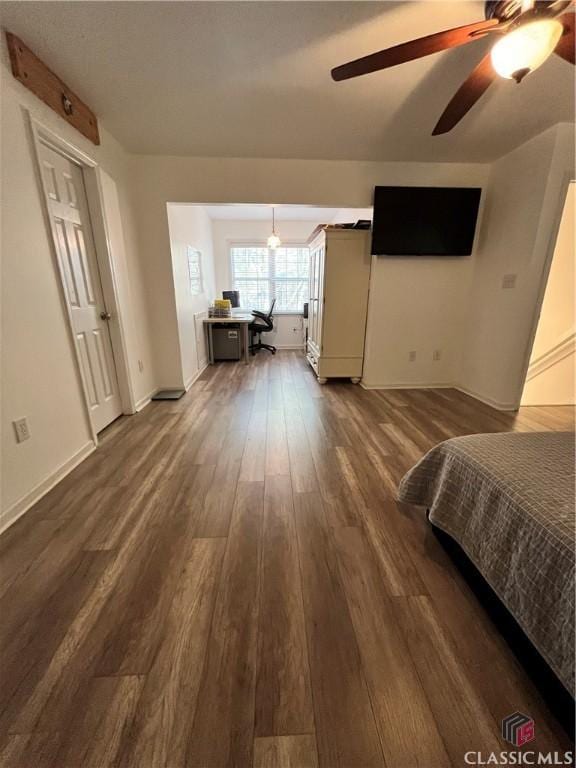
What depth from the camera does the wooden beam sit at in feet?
5.07

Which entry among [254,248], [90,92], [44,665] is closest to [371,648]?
[44,665]

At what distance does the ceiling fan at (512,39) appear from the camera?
45.8 inches

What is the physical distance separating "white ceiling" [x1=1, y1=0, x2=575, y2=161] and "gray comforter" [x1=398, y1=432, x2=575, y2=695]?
214 centimetres

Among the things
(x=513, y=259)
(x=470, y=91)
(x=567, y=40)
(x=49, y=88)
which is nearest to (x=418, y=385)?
(x=513, y=259)

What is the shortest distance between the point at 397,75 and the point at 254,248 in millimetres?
4443

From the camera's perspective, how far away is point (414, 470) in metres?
1.49

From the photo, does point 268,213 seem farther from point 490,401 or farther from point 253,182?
point 490,401

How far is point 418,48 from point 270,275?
16.4 ft

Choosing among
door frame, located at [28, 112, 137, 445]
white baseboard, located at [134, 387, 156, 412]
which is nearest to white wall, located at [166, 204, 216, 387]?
white baseboard, located at [134, 387, 156, 412]

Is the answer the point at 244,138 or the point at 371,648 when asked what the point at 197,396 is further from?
the point at 371,648

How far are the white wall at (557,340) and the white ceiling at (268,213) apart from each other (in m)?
3.33

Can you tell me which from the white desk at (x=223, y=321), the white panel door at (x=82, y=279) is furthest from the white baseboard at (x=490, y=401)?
the white panel door at (x=82, y=279)

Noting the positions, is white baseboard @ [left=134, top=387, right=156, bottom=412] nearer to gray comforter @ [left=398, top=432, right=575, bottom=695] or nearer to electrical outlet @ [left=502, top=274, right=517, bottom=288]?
gray comforter @ [left=398, top=432, right=575, bottom=695]

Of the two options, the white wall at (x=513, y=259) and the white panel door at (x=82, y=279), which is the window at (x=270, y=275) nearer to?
the white wall at (x=513, y=259)
